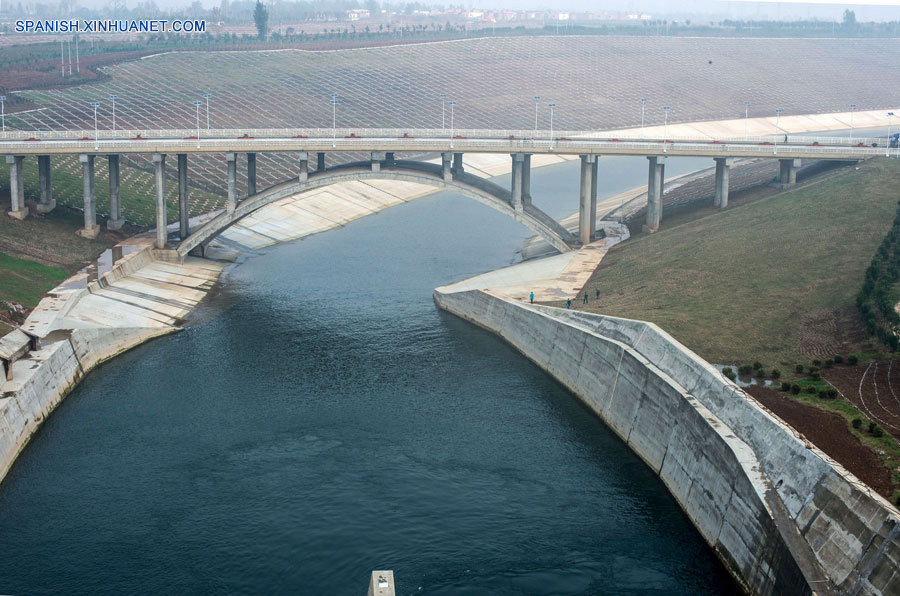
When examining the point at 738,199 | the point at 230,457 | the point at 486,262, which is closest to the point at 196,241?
the point at 486,262

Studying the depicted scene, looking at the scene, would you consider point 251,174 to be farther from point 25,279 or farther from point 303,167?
point 25,279

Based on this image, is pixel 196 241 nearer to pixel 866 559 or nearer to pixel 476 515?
pixel 476 515

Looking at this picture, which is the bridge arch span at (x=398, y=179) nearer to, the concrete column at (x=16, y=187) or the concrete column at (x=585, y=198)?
the concrete column at (x=585, y=198)

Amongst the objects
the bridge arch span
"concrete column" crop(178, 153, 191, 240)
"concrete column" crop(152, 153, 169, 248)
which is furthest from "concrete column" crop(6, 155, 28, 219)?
the bridge arch span

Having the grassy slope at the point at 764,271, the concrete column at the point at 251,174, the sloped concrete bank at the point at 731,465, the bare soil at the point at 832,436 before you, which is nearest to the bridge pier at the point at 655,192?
the grassy slope at the point at 764,271

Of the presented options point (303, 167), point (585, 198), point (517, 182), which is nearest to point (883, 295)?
point (585, 198)

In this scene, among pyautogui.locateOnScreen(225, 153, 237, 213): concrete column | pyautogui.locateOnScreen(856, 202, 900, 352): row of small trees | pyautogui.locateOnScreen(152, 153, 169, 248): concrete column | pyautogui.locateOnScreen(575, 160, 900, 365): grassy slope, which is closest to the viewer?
pyautogui.locateOnScreen(856, 202, 900, 352): row of small trees

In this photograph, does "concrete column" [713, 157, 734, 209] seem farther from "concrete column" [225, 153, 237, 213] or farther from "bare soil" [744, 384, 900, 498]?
"bare soil" [744, 384, 900, 498]
